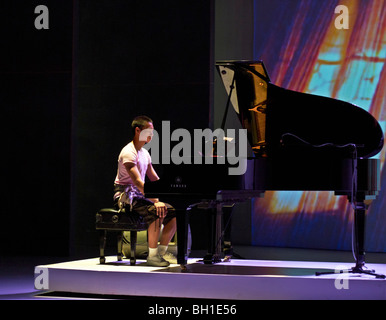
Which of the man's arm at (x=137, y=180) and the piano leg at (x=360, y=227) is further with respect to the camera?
the man's arm at (x=137, y=180)

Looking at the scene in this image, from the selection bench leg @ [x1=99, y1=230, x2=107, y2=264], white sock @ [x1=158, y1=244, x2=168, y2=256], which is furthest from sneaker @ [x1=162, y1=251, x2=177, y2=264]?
bench leg @ [x1=99, y1=230, x2=107, y2=264]

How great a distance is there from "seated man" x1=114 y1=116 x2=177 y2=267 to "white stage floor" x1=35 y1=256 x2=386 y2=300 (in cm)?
21

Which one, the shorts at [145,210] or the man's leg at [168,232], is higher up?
the shorts at [145,210]

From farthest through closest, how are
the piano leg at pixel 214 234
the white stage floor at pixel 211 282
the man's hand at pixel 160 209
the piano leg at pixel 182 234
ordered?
the piano leg at pixel 214 234
the man's hand at pixel 160 209
the piano leg at pixel 182 234
the white stage floor at pixel 211 282

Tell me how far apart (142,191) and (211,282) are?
112cm

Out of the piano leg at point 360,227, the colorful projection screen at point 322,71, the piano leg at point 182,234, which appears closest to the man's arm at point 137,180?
the piano leg at point 182,234

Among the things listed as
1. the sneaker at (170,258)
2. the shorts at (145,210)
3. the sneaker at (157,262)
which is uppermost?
the shorts at (145,210)

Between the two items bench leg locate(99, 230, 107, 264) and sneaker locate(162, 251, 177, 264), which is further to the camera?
sneaker locate(162, 251, 177, 264)

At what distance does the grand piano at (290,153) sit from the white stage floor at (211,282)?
27 centimetres

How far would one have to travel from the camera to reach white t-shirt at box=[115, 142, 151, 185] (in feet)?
17.8

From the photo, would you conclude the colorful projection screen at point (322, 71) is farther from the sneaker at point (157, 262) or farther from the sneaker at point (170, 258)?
the sneaker at point (157, 262)

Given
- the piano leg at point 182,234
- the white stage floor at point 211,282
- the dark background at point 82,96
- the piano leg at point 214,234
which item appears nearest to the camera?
the white stage floor at point 211,282

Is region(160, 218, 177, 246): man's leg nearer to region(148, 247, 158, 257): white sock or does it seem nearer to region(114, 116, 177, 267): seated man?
region(114, 116, 177, 267): seated man

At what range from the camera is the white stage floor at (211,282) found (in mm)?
4457
